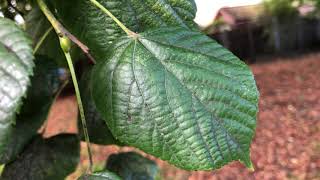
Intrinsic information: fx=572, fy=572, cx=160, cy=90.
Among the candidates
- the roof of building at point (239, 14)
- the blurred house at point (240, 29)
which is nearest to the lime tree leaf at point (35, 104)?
the blurred house at point (240, 29)

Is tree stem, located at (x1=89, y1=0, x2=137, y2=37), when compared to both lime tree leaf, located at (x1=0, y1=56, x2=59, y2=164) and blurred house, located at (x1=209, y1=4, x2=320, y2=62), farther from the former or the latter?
blurred house, located at (x1=209, y1=4, x2=320, y2=62)

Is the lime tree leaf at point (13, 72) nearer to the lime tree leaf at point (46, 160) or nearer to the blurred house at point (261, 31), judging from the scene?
the lime tree leaf at point (46, 160)

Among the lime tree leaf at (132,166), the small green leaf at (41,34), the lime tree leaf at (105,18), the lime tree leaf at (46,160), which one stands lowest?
the lime tree leaf at (132,166)

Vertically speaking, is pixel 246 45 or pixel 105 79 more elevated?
pixel 105 79

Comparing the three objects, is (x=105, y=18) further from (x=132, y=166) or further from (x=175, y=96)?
(x=132, y=166)

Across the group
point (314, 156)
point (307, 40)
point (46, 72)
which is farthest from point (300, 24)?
point (46, 72)

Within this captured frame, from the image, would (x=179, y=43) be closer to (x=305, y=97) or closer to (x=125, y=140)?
(x=125, y=140)
